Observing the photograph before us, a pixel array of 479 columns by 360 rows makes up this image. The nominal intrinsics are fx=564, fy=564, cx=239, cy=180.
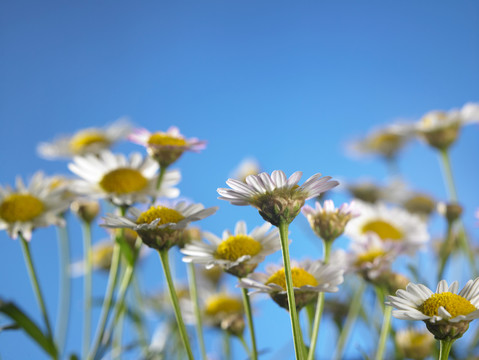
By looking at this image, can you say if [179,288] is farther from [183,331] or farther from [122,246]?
[183,331]

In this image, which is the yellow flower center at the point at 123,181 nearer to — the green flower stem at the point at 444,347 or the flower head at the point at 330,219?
the flower head at the point at 330,219

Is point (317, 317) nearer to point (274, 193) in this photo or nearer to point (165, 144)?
point (274, 193)

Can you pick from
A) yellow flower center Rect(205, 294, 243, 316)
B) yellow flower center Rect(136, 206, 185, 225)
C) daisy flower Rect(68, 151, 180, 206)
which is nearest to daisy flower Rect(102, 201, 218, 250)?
yellow flower center Rect(136, 206, 185, 225)

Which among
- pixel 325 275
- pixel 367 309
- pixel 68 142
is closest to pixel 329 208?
pixel 325 275

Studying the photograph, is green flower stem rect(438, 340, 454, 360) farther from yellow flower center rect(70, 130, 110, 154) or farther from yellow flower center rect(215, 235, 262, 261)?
yellow flower center rect(70, 130, 110, 154)

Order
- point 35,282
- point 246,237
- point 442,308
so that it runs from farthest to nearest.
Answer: point 35,282 → point 246,237 → point 442,308

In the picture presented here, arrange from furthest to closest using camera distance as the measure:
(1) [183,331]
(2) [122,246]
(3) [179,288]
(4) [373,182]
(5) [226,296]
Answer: (4) [373,182] < (3) [179,288] < (5) [226,296] < (2) [122,246] < (1) [183,331]

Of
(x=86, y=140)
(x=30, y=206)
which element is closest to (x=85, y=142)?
(x=86, y=140)
